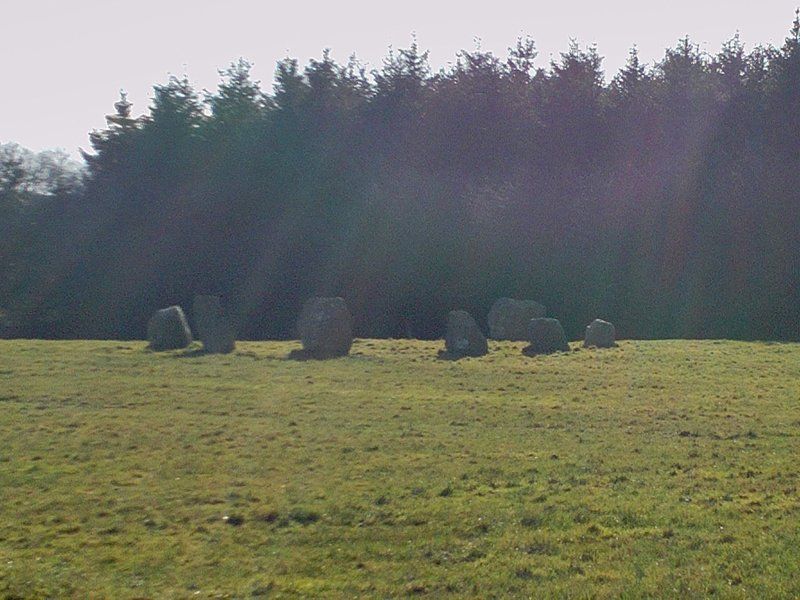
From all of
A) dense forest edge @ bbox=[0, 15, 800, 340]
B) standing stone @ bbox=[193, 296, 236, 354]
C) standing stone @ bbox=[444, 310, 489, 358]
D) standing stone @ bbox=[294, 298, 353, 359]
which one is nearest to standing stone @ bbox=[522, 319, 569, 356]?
standing stone @ bbox=[444, 310, 489, 358]

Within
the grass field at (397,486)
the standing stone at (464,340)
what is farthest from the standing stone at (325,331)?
the grass field at (397,486)

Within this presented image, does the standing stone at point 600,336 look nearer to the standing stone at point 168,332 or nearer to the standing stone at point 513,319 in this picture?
the standing stone at point 513,319

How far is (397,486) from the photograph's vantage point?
12141 mm

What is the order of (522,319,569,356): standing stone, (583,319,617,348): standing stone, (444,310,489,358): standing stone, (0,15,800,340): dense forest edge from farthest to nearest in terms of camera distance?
(0,15,800,340): dense forest edge → (583,319,617,348): standing stone → (522,319,569,356): standing stone → (444,310,489,358): standing stone

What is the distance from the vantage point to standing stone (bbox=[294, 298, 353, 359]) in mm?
27812

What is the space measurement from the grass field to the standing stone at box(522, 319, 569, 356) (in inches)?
206

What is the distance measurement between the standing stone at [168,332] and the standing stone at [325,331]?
10.8 feet

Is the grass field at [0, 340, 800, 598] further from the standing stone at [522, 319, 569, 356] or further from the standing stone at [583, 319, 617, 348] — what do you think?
the standing stone at [583, 319, 617, 348]

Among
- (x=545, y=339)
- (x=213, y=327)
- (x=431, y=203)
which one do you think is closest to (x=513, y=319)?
(x=545, y=339)

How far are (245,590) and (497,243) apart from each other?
39.1 meters

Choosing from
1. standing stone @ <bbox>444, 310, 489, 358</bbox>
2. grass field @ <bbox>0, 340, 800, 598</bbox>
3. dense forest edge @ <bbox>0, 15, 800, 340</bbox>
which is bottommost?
grass field @ <bbox>0, 340, 800, 598</bbox>

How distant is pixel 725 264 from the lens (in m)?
45.3

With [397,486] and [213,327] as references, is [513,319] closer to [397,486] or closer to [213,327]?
[213,327]

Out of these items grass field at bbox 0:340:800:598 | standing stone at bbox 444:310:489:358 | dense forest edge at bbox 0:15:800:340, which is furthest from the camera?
dense forest edge at bbox 0:15:800:340
